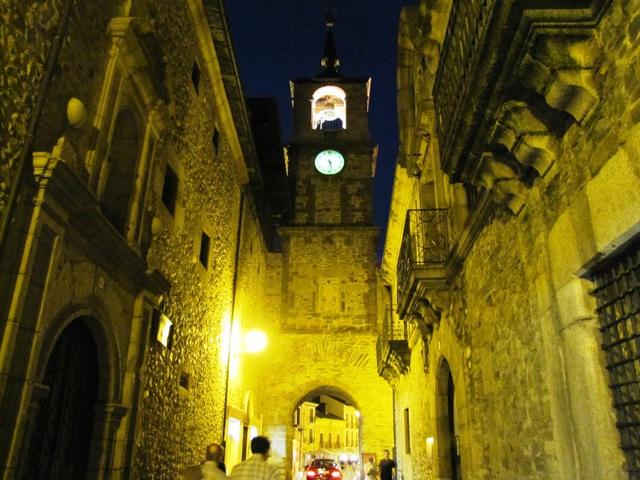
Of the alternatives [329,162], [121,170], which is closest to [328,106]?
[329,162]

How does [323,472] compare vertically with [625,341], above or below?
below

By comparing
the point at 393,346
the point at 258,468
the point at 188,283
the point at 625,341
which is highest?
the point at 188,283

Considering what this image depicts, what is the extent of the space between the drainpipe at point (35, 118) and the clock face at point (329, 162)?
16.7 metres

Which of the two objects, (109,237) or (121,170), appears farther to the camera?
(121,170)

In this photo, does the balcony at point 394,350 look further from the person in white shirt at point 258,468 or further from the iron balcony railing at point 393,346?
the person in white shirt at point 258,468

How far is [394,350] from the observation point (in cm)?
1307

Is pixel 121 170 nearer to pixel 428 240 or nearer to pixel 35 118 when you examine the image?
pixel 35 118

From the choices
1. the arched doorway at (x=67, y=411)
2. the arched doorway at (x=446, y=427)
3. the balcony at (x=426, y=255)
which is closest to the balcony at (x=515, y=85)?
the balcony at (x=426, y=255)

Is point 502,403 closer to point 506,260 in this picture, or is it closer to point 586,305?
point 506,260

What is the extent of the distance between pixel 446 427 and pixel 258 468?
510 centimetres

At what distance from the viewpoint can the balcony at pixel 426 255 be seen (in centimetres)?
795

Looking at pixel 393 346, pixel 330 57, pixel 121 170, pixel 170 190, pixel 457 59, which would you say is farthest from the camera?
pixel 330 57

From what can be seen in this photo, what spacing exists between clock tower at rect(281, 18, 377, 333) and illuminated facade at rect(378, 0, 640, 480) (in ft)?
39.9

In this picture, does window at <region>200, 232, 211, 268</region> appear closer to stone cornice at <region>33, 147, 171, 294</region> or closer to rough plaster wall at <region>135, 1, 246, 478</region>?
rough plaster wall at <region>135, 1, 246, 478</region>
